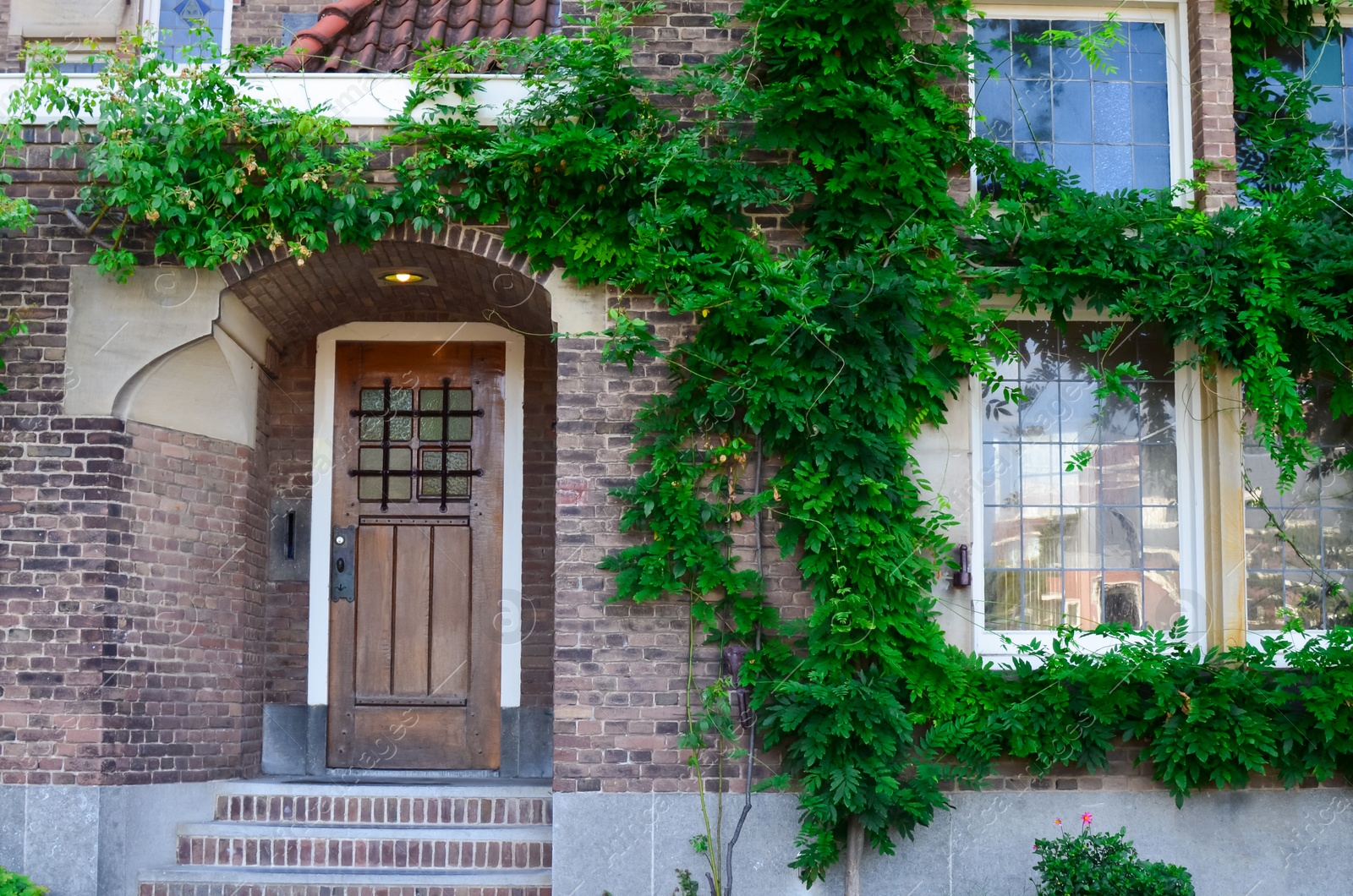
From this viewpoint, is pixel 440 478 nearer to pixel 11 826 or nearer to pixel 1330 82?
pixel 11 826

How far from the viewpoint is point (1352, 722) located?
5715 mm

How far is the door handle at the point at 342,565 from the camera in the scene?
23.8 feet

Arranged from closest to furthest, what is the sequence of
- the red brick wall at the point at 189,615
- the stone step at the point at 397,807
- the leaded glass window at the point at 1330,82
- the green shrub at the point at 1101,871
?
the green shrub at the point at 1101,871 → the red brick wall at the point at 189,615 → the stone step at the point at 397,807 → the leaded glass window at the point at 1330,82

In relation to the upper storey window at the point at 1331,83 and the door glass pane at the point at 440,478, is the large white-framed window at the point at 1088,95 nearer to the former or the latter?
the upper storey window at the point at 1331,83

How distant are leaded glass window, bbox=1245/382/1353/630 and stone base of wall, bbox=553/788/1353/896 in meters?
1.01

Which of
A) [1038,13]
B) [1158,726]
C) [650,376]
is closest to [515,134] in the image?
[650,376]

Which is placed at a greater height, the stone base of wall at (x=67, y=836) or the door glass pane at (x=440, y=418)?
the door glass pane at (x=440, y=418)

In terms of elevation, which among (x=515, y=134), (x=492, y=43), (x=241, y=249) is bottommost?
(x=241, y=249)

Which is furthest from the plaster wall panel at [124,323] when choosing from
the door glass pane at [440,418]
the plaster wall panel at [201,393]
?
the door glass pane at [440,418]

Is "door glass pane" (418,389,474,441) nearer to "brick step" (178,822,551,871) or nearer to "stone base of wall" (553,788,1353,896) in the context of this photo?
"brick step" (178,822,551,871)

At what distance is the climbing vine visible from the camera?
568 cm

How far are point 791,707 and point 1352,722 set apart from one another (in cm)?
283

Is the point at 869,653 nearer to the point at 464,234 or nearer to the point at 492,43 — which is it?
the point at 464,234

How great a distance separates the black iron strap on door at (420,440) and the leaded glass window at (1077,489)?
3.25 m
